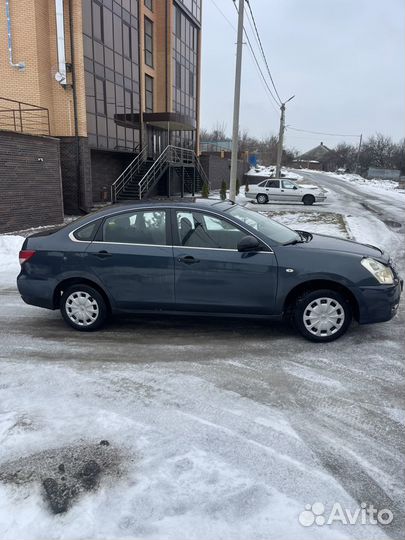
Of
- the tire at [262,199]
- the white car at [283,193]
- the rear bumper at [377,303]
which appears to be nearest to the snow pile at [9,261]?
the rear bumper at [377,303]

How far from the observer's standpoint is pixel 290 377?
3.95 metres

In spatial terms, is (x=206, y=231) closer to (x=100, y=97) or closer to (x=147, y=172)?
(x=100, y=97)

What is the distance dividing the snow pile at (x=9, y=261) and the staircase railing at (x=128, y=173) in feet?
31.3

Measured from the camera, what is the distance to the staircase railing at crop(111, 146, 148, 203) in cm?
1933

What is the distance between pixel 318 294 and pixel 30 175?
469 inches

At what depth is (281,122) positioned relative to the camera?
32312 mm

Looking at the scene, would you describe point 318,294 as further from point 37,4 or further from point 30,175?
point 37,4

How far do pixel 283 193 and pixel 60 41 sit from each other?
14.6m

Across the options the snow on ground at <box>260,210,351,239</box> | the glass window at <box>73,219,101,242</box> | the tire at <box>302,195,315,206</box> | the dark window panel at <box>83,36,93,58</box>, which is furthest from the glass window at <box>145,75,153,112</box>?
the glass window at <box>73,219,101,242</box>

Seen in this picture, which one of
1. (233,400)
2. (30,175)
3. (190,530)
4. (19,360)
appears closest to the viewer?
(190,530)

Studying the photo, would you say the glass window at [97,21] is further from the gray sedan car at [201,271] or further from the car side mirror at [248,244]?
the car side mirror at [248,244]

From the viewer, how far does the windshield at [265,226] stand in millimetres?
4875

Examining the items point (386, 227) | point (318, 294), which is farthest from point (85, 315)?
point (386, 227)

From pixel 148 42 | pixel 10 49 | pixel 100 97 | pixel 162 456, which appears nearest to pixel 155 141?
pixel 148 42
